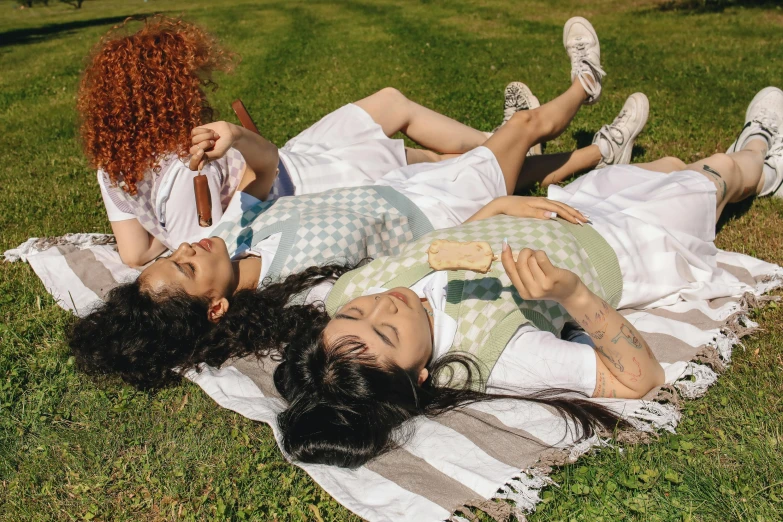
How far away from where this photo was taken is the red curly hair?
4488mm

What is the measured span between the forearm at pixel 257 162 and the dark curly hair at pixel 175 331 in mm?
994

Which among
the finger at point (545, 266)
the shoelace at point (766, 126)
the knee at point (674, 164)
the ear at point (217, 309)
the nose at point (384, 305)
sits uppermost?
the finger at point (545, 266)

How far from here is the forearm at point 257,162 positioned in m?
4.40

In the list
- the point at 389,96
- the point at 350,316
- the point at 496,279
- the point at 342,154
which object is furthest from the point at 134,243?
the point at 496,279

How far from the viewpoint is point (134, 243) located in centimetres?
506

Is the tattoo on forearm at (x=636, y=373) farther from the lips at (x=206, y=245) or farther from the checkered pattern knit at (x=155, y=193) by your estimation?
the checkered pattern knit at (x=155, y=193)

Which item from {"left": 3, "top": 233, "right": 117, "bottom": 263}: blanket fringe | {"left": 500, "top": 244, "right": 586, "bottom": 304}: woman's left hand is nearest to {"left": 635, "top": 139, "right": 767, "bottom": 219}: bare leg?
{"left": 500, "top": 244, "right": 586, "bottom": 304}: woman's left hand

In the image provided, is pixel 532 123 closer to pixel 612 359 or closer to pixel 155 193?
pixel 612 359

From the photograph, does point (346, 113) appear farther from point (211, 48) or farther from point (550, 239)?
point (550, 239)

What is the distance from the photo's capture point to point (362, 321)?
3.13m

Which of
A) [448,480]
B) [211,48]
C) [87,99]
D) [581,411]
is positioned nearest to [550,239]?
[581,411]

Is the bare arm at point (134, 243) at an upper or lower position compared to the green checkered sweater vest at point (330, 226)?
lower

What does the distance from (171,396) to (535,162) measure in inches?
134

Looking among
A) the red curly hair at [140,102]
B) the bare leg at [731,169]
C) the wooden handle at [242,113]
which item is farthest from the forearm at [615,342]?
the wooden handle at [242,113]
